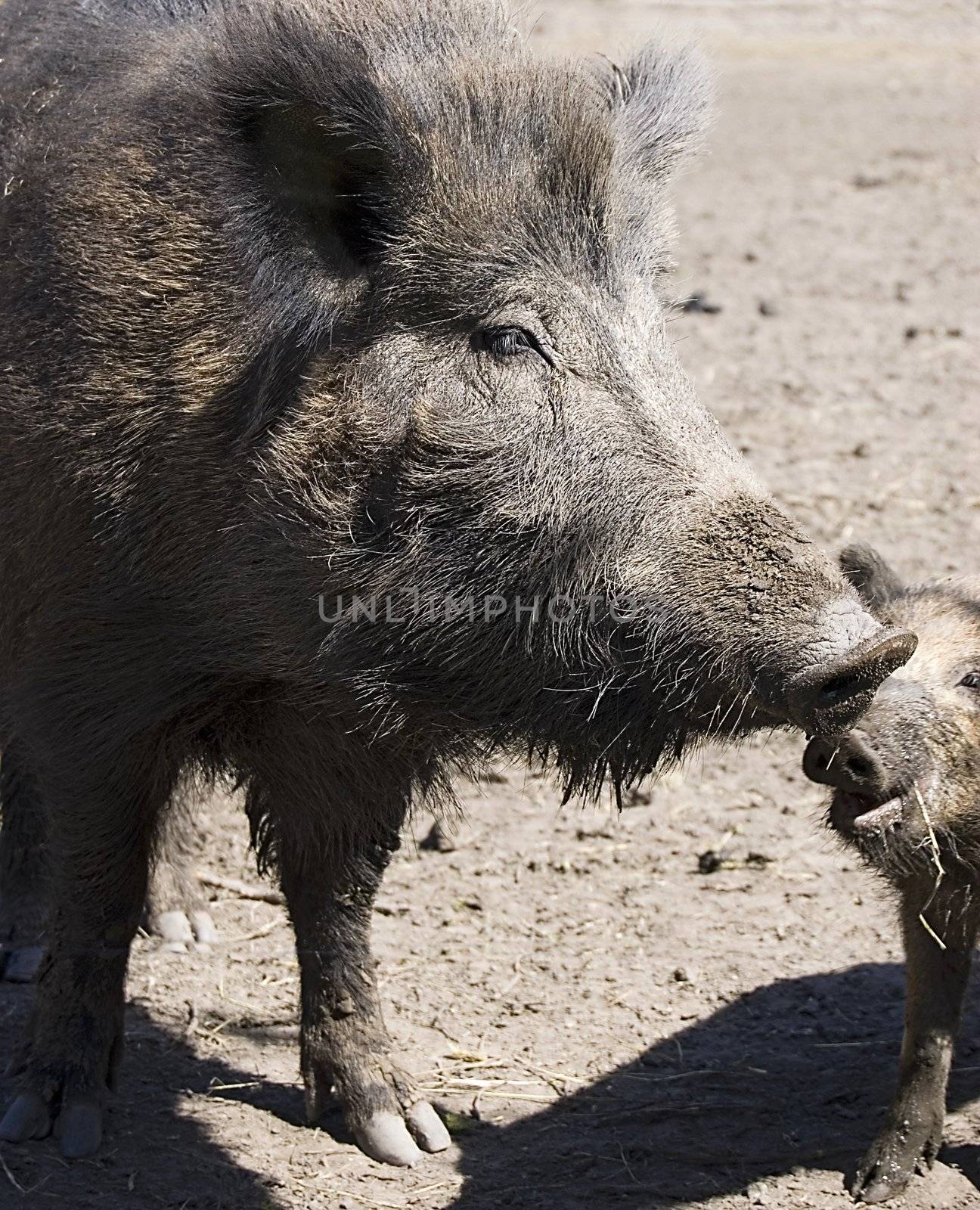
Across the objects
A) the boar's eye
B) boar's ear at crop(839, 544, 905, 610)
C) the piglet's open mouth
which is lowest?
the piglet's open mouth

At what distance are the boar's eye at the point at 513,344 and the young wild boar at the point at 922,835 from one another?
1.18 meters

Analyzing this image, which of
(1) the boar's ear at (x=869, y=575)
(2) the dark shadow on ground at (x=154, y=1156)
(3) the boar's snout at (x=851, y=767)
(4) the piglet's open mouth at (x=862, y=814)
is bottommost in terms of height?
(2) the dark shadow on ground at (x=154, y=1156)

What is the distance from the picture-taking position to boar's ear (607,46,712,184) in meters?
3.52

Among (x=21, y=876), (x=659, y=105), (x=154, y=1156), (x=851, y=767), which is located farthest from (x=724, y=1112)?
(x=659, y=105)

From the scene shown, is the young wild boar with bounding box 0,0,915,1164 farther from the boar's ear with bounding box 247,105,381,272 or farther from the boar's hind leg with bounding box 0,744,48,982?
the boar's hind leg with bounding box 0,744,48,982

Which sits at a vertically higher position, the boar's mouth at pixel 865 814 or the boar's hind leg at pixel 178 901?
the boar's mouth at pixel 865 814

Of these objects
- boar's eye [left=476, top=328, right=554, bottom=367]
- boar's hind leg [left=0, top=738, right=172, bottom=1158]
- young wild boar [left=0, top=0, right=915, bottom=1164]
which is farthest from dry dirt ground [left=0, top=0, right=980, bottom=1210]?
boar's eye [left=476, top=328, right=554, bottom=367]

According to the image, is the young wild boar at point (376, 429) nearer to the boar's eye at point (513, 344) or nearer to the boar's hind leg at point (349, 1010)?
the boar's eye at point (513, 344)

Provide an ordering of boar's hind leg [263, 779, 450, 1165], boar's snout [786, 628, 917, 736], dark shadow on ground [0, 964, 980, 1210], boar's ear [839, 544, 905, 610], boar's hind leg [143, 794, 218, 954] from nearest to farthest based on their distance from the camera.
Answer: boar's snout [786, 628, 917, 736] < dark shadow on ground [0, 964, 980, 1210] < boar's hind leg [263, 779, 450, 1165] < boar's ear [839, 544, 905, 610] < boar's hind leg [143, 794, 218, 954]

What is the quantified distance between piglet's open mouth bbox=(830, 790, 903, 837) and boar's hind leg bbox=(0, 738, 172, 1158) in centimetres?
157

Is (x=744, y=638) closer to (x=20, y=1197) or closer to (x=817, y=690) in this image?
(x=817, y=690)

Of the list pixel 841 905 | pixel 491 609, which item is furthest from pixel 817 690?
pixel 841 905

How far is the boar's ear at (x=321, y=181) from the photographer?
10.2 ft

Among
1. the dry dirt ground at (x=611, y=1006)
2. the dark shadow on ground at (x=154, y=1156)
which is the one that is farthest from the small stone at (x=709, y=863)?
the dark shadow on ground at (x=154, y=1156)
